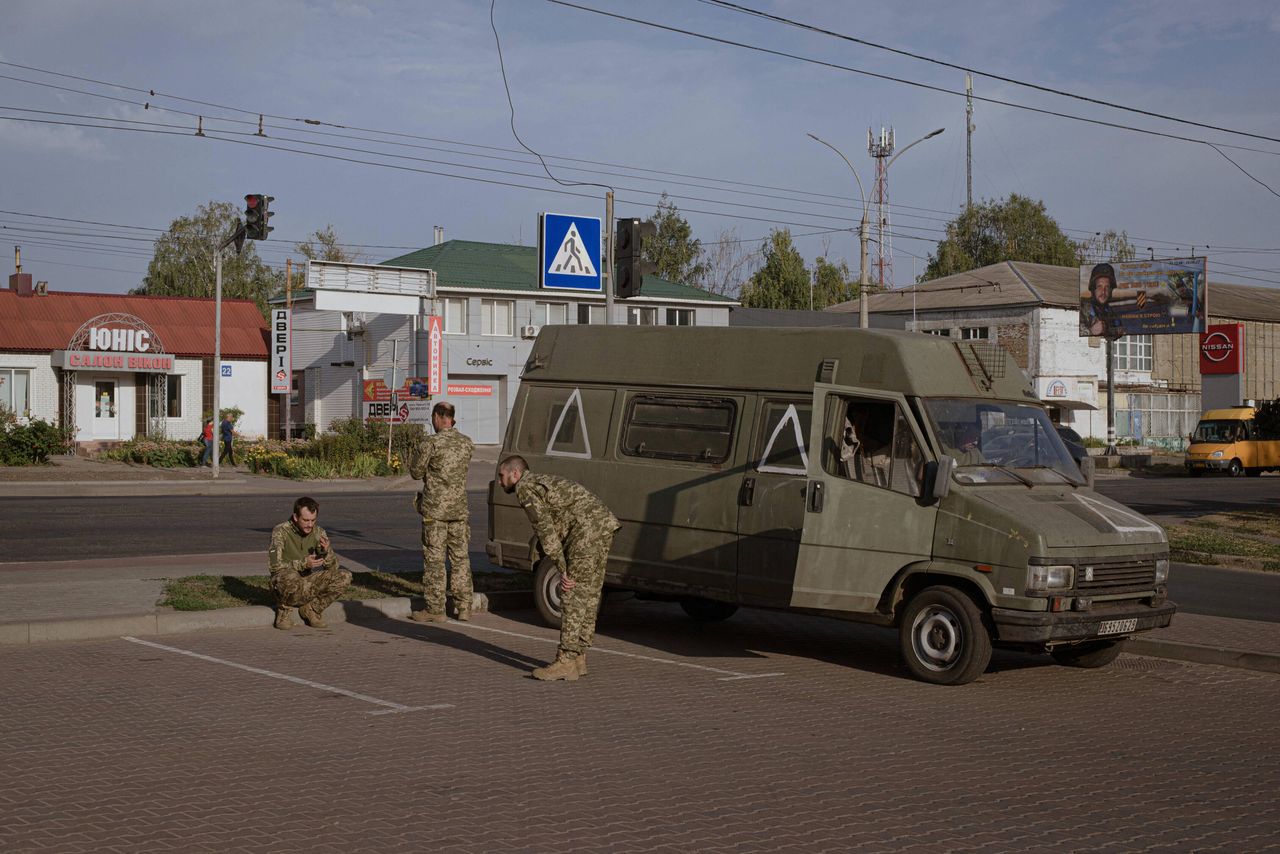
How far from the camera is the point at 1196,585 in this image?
16.2m

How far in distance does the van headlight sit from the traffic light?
8222mm

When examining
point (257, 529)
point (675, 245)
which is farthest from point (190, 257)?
point (257, 529)

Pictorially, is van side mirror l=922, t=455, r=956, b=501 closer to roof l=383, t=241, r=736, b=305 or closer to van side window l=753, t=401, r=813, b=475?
van side window l=753, t=401, r=813, b=475

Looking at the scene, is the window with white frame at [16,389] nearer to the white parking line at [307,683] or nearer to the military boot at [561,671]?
the white parking line at [307,683]

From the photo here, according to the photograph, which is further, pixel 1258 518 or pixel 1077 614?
pixel 1258 518

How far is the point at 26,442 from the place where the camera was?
35344 mm

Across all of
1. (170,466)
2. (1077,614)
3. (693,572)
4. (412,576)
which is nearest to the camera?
(1077,614)

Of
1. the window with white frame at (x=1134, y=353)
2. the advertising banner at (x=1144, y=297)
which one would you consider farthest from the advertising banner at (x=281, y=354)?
the window with white frame at (x=1134, y=353)

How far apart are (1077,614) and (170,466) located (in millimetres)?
34495

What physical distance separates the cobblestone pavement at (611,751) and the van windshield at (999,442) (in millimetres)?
1628

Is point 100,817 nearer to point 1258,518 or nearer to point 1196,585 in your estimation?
point 1196,585

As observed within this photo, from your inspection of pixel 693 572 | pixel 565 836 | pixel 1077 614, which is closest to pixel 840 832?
pixel 565 836

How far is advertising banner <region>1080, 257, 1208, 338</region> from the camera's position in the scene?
52.5m

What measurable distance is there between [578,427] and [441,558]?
1785mm
